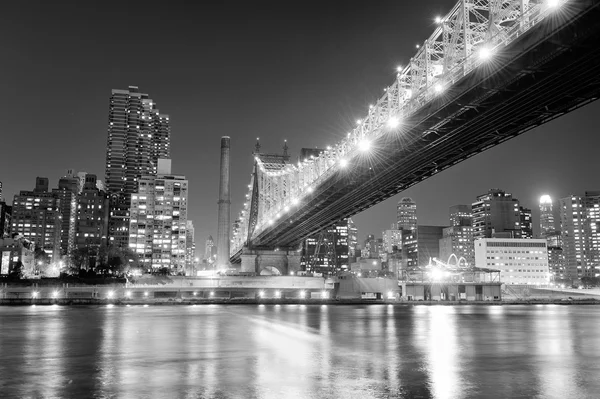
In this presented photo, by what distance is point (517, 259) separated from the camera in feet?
631

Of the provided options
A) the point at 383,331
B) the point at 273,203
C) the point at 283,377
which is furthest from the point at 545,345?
the point at 273,203

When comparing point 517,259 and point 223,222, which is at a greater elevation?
point 223,222

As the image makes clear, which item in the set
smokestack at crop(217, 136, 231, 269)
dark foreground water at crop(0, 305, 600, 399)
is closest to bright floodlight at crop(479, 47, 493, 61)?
dark foreground water at crop(0, 305, 600, 399)

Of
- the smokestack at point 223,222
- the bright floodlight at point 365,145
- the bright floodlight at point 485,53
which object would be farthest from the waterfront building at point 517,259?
the bright floodlight at point 485,53

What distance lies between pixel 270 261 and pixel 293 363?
108771 mm

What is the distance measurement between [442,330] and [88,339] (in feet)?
75.4

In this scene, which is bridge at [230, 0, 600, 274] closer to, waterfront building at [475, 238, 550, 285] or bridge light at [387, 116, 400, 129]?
bridge light at [387, 116, 400, 129]

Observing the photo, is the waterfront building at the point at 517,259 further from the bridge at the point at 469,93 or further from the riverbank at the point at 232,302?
the bridge at the point at 469,93

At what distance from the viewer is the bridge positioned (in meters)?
30.4

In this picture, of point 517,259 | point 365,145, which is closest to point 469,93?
point 365,145

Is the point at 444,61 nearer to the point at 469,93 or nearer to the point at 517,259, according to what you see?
the point at 469,93

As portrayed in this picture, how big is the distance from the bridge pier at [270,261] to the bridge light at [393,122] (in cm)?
7760

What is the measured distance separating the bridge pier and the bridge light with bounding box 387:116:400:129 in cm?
7760

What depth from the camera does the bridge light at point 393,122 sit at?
50125 mm
